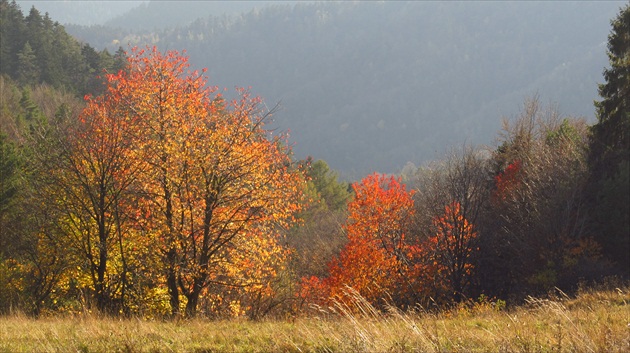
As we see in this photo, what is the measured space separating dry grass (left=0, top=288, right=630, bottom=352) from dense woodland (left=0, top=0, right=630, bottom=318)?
1971 millimetres

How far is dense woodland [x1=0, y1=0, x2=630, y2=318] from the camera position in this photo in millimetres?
14812

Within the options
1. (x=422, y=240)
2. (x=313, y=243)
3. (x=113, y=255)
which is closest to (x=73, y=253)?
(x=113, y=255)

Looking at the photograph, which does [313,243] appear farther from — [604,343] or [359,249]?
[604,343]

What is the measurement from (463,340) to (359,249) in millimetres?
29196

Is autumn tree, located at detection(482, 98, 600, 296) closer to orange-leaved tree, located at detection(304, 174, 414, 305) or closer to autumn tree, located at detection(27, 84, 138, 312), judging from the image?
orange-leaved tree, located at detection(304, 174, 414, 305)

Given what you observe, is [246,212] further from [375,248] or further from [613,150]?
[613,150]

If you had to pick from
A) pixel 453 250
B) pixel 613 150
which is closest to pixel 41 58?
pixel 453 250

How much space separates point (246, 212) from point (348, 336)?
30.4 ft

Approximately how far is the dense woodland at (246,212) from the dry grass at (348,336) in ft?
6.47

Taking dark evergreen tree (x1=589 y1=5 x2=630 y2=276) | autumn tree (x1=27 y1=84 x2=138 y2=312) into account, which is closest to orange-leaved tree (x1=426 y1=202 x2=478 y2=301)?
dark evergreen tree (x1=589 y1=5 x2=630 y2=276)

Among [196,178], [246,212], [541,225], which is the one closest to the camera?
[196,178]

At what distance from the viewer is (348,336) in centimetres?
A: 654

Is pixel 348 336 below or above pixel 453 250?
above

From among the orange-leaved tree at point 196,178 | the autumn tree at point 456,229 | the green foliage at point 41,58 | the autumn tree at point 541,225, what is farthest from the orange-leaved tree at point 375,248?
the green foliage at point 41,58
